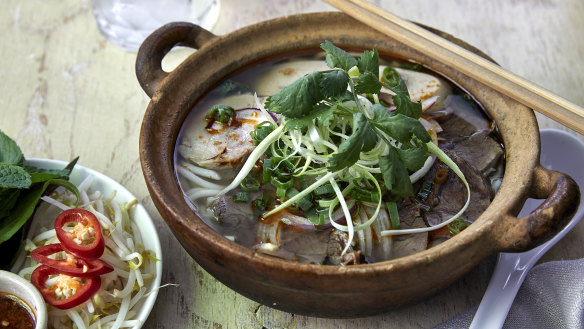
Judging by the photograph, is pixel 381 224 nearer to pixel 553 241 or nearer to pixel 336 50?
pixel 336 50

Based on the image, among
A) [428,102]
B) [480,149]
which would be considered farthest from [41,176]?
[480,149]

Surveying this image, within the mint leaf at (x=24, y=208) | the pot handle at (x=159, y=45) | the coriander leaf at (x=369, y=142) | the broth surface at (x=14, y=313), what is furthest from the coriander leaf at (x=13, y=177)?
the coriander leaf at (x=369, y=142)

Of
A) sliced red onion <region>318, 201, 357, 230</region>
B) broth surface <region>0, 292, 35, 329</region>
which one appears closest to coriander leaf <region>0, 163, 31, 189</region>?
broth surface <region>0, 292, 35, 329</region>

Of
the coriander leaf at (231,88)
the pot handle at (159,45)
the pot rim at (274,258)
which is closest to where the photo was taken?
the pot rim at (274,258)

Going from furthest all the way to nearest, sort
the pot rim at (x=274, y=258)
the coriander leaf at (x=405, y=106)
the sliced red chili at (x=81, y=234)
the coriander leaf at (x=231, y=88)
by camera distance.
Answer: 1. the coriander leaf at (x=231, y=88)
2. the sliced red chili at (x=81, y=234)
3. the coriander leaf at (x=405, y=106)
4. the pot rim at (x=274, y=258)

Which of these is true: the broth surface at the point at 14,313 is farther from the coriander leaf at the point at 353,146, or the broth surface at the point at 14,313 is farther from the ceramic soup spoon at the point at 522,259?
the ceramic soup spoon at the point at 522,259

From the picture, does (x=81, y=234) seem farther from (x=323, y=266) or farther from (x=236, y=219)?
(x=323, y=266)

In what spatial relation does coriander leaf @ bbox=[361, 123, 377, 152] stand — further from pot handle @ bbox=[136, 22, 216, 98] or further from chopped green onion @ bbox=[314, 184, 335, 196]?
pot handle @ bbox=[136, 22, 216, 98]
